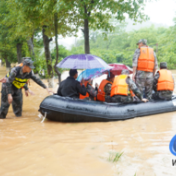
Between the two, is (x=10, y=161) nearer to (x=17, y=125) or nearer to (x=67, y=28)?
(x=17, y=125)

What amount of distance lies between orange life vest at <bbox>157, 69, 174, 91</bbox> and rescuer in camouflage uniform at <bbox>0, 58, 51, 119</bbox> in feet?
10.3

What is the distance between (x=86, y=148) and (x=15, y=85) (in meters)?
3.08

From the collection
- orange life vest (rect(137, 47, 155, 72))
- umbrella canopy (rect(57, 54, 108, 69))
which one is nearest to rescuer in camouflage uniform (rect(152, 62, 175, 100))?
orange life vest (rect(137, 47, 155, 72))


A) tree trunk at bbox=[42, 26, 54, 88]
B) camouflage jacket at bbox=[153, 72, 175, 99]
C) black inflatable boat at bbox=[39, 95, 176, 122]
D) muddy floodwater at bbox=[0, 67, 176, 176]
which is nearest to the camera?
muddy floodwater at bbox=[0, 67, 176, 176]

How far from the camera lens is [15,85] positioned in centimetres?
531

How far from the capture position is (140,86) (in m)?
6.18

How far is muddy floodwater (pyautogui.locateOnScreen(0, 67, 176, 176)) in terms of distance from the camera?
2395mm

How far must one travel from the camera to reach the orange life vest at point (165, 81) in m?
5.75

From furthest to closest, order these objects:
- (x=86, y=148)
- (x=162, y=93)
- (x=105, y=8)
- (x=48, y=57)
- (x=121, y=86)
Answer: (x=48, y=57) → (x=105, y=8) → (x=162, y=93) → (x=121, y=86) → (x=86, y=148)

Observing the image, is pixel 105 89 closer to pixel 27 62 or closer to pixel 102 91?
pixel 102 91

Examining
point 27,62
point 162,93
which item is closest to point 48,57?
point 27,62

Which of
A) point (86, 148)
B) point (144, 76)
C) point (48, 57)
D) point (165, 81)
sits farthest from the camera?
point (48, 57)

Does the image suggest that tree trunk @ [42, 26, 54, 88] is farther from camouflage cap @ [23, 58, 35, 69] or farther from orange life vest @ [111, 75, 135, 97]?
orange life vest @ [111, 75, 135, 97]

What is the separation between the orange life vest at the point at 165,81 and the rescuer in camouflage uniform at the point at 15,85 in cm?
313
